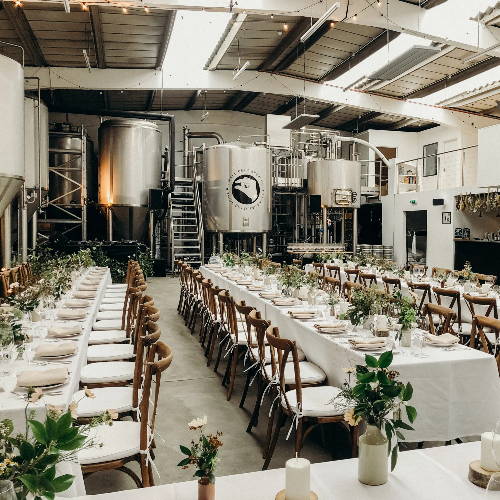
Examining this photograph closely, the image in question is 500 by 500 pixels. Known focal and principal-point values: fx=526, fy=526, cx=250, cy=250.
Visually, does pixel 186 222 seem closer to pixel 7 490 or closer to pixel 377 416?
pixel 377 416

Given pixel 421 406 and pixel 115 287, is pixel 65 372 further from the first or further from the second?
pixel 115 287

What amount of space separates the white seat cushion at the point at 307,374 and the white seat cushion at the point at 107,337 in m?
1.54

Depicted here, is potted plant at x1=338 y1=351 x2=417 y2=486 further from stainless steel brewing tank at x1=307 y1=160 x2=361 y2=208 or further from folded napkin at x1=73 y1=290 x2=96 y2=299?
stainless steel brewing tank at x1=307 y1=160 x2=361 y2=208

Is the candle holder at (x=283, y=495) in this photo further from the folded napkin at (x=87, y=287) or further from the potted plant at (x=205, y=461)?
the folded napkin at (x=87, y=287)

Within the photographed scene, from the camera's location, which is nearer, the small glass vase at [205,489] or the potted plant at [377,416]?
the small glass vase at [205,489]

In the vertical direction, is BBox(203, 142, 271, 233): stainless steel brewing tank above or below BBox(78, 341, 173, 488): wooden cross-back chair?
above

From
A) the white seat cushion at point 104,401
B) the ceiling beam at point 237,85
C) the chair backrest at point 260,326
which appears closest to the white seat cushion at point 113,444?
the white seat cushion at point 104,401

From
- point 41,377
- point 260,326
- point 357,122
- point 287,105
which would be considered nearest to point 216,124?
point 287,105

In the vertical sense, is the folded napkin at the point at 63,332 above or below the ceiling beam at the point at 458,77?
below

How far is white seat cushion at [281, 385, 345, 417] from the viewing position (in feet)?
10.7

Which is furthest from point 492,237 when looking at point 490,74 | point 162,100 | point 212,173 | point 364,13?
point 162,100

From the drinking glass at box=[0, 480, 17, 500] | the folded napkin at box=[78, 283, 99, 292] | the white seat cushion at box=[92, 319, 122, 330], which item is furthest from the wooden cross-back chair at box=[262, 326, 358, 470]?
the folded napkin at box=[78, 283, 99, 292]

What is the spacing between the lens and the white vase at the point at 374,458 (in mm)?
1719

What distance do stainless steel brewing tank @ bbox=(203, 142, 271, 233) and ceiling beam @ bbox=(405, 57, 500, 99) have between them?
4584mm
